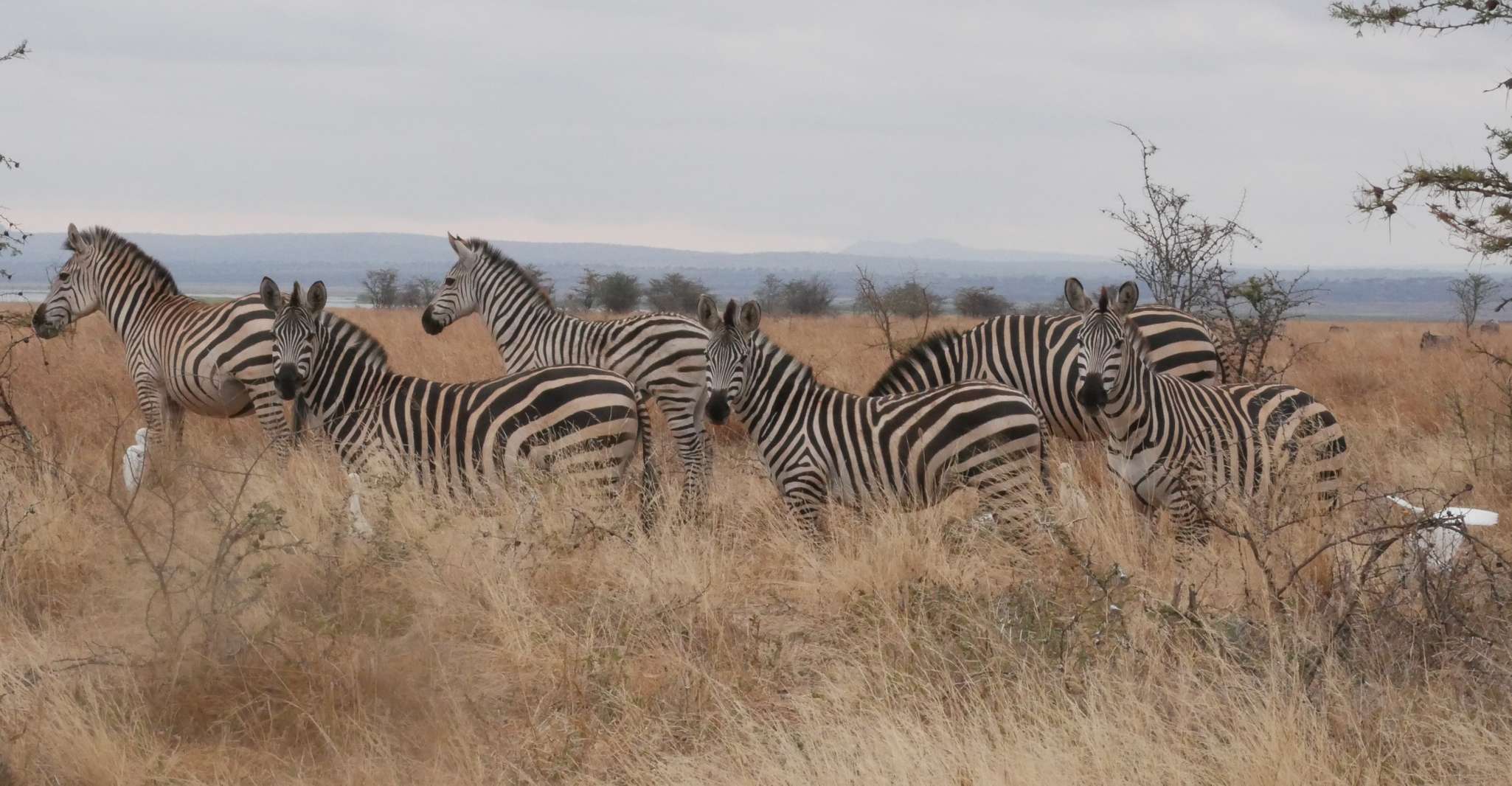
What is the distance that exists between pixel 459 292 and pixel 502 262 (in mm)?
470

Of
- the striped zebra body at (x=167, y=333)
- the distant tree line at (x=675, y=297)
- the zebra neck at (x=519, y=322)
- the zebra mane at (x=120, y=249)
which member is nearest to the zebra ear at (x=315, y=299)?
the striped zebra body at (x=167, y=333)

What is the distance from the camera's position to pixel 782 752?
4.18 m

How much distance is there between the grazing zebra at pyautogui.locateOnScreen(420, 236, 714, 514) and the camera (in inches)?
393

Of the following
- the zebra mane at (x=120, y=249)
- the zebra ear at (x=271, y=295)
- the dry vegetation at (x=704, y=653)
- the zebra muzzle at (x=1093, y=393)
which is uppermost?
the zebra mane at (x=120, y=249)

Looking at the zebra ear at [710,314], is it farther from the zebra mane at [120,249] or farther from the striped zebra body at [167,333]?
the zebra mane at [120,249]

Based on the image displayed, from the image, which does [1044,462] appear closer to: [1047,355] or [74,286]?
[1047,355]

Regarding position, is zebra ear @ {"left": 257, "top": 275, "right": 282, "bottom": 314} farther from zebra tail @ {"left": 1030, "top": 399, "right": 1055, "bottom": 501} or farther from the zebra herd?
zebra tail @ {"left": 1030, "top": 399, "right": 1055, "bottom": 501}

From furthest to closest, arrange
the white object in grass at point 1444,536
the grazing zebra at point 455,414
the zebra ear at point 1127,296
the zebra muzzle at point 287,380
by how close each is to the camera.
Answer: the zebra muzzle at point 287,380, the grazing zebra at point 455,414, the zebra ear at point 1127,296, the white object in grass at point 1444,536

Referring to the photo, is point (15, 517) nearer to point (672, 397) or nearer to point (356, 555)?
point (356, 555)

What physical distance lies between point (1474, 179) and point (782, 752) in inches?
262

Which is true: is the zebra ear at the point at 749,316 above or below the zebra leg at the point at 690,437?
above

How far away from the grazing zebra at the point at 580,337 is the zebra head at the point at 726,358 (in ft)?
4.62

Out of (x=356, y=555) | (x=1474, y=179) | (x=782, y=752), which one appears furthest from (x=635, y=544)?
(x=1474, y=179)

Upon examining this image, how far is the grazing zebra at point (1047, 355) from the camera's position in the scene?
29.6ft
